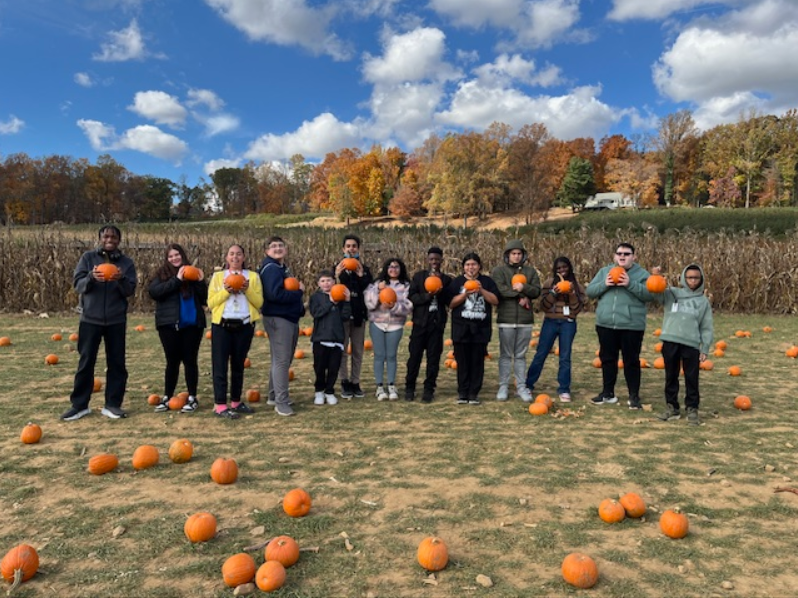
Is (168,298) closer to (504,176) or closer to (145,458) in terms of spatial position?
(145,458)

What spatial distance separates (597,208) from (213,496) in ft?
258

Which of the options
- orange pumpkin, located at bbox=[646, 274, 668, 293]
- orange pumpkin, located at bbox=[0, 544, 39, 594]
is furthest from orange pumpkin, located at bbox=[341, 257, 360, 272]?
orange pumpkin, located at bbox=[0, 544, 39, 594]

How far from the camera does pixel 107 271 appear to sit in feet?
18.1

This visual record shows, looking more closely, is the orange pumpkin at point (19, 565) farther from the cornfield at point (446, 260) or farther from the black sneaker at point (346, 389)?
the cornfield at point (446, 260)

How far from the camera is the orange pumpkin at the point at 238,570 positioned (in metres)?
2.79

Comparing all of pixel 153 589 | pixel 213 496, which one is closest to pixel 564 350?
pixel 213 496

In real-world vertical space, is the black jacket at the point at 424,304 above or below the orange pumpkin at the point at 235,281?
below

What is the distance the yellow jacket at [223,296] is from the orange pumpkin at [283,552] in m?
3.20

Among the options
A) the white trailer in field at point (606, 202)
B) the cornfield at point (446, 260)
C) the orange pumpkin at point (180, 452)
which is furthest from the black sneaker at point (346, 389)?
the white trailer in field at point (606, 202)

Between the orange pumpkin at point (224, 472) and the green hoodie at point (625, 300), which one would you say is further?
the green hoodie at point (625, 300)

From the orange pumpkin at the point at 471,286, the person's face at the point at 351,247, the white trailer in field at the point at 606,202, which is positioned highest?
the white trailer in field at the point at 606,202

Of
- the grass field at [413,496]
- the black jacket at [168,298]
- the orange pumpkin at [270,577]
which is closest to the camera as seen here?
the orange pumpkin at [270,577]

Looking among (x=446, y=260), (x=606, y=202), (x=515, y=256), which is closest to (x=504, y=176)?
(x=606, y=202)

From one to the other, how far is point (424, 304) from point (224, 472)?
10.7 feet
